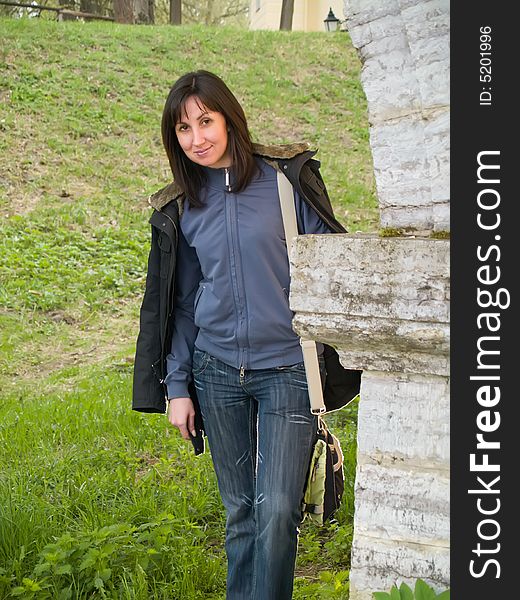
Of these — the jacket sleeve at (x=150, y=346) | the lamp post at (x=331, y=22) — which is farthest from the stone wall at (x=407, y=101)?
the lamp post at (x=331, y=22)

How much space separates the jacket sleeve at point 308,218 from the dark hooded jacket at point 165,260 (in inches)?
1.5

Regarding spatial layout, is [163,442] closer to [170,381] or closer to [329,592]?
[329,592]

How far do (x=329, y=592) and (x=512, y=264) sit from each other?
2.28 metres

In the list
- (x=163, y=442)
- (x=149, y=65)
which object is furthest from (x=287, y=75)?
(x=163, y=442)

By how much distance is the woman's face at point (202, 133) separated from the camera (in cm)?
300

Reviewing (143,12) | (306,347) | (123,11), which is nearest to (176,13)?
(143,12)

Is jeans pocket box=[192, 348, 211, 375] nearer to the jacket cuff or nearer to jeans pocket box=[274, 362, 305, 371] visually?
the jacket cuff

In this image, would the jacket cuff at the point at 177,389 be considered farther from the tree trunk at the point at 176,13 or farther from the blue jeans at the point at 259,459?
the tree trunk at the point at 176,13

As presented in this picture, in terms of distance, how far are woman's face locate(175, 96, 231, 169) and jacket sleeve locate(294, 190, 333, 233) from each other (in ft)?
1.02

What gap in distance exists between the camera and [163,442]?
5895mm

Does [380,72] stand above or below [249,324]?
above

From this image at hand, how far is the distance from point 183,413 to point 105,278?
7.43 meters

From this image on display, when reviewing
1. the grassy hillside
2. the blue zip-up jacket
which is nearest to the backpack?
the blue zip-up jacket

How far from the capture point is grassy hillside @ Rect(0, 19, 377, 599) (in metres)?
4.09
